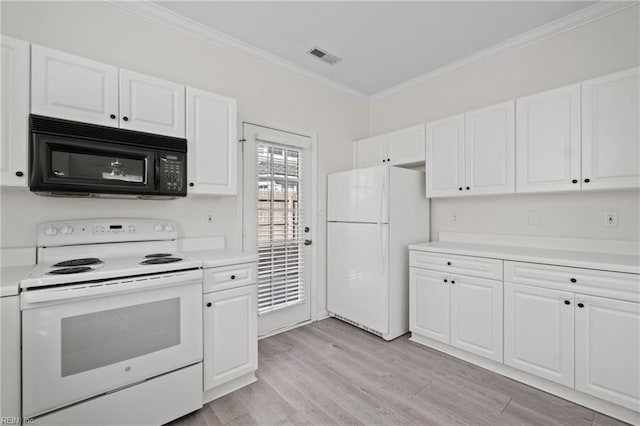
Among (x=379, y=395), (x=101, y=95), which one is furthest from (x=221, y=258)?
(x=379, y=395)

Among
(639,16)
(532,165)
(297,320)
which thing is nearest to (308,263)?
(297,320)

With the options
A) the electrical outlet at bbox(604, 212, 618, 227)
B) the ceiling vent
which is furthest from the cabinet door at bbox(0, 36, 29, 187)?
the electrical outlet at bbox(604, 212, 618, 227)

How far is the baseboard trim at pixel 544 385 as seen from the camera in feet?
5.92

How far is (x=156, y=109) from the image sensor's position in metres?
2.06

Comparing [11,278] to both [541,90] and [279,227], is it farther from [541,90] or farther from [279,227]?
[541,90]

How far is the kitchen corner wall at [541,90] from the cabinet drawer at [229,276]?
213 cm

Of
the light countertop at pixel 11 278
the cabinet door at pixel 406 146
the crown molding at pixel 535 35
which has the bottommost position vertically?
the light countertop at pixel 11 278

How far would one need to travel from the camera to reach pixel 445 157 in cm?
289

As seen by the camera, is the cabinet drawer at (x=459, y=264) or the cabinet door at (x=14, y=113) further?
the cabinet drawer at (x=459, y=264)

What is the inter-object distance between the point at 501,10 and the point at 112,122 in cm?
297

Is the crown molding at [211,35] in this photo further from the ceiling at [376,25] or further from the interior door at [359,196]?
the interior door at [359,196]

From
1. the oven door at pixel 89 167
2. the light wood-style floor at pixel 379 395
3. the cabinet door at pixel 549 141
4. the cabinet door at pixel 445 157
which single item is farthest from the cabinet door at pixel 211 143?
the cabinet door at pixel 549 141

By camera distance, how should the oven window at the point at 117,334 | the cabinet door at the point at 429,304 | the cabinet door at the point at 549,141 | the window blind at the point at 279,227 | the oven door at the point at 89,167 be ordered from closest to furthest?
the oven window at the point at 117,334
the oven door at the point at 89,167
the cabinet door at the point at 549,141
the cabinet door at the point at 429,304
the window blind at the point at 279,227

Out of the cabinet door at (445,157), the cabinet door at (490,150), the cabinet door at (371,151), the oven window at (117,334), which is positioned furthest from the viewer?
the cabinet door at (371,151)
